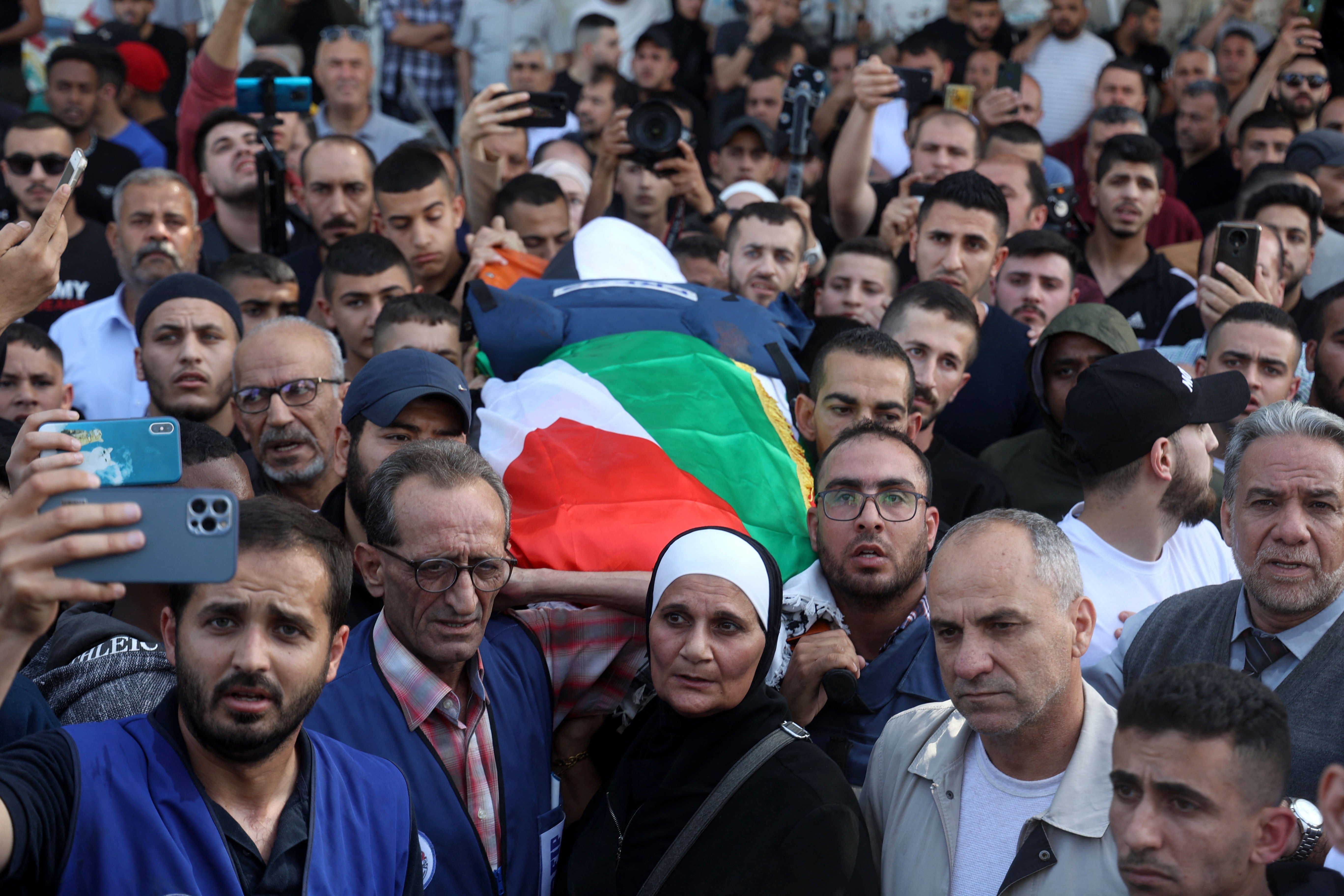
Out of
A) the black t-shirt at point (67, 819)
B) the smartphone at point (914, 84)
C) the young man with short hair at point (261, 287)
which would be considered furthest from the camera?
the smartphone at point (914, 84)

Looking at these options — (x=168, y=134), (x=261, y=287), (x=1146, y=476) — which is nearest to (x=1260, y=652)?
(x=1146, y=476)

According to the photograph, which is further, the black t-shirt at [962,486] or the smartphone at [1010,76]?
the smartphone at [1010,76]

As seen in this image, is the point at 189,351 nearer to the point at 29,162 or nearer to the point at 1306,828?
the point at 29,162

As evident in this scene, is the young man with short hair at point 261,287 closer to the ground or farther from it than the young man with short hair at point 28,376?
farther from it

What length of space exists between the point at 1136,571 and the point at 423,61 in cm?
679

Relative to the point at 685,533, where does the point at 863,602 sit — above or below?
below

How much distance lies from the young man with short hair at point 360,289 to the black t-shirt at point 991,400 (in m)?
1.99

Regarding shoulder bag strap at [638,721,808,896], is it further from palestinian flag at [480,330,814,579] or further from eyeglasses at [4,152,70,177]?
eyeglasses at [4,152,70,177]

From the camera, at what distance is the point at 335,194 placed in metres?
5.57

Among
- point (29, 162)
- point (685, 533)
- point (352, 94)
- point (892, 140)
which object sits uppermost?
point (352, 94)

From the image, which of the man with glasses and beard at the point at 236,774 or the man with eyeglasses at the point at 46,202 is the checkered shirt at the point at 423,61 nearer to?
the man with eyeglasses at the point at 46,202

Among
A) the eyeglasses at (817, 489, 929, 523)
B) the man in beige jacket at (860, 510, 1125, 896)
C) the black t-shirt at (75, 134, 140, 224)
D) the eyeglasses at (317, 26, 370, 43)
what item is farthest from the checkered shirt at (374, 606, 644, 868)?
the eyeglasses at (317, 26, 370, 43)

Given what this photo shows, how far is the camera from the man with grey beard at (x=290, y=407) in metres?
3.89

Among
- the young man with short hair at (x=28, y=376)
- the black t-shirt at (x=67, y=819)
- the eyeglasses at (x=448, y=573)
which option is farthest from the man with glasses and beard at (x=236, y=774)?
the young man with short hair at (x=28, y=376)
